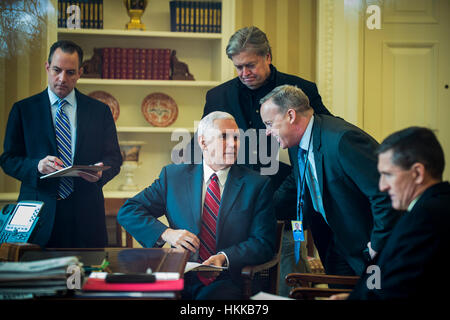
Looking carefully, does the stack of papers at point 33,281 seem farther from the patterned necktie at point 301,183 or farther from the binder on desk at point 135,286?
the patterned necktie at point 301,183

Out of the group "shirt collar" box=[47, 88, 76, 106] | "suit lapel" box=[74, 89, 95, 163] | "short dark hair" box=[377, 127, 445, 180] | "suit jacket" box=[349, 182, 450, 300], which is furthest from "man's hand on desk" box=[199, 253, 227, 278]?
"shirt collar" box=[47, 88, 76, 106]

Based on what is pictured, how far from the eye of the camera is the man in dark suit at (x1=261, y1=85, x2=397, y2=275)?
2018mm

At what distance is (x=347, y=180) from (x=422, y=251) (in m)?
0.79

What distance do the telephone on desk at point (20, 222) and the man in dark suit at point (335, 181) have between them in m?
1.09

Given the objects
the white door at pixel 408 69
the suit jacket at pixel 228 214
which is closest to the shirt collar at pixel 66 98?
the suit jacket at pixel 228 214

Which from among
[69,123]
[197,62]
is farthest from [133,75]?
[69,123]

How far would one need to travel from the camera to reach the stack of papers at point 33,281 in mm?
1386

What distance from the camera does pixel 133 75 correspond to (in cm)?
404

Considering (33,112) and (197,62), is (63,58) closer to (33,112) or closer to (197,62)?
(33,112)

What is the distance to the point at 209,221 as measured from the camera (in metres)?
2.24

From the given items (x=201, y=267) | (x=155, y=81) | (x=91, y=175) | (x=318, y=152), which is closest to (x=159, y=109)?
(x=155, y=81)

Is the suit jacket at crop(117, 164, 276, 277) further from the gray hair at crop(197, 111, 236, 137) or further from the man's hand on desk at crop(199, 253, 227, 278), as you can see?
the gray hair at crop(197, 111, 236, 137)

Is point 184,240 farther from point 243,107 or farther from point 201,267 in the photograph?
point 243,107

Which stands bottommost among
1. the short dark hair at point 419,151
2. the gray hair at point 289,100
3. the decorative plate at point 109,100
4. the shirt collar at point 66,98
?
the short dark hair at point 419,151
